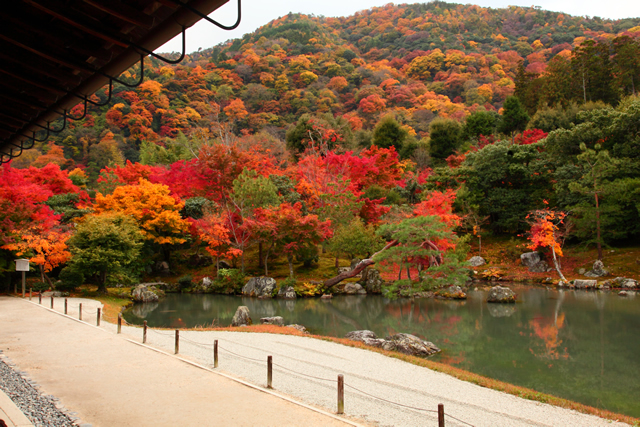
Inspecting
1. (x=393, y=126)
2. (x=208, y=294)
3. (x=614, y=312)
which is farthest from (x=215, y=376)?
(x=393, y=126)

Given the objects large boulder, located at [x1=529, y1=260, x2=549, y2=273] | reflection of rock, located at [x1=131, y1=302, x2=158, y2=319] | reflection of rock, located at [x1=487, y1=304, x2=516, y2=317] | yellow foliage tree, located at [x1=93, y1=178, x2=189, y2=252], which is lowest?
reflection of rock, located at [x1=131, y1=302, x2=158, y2=319]

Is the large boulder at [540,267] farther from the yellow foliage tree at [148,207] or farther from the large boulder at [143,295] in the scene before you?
the large boulder at [143,295]

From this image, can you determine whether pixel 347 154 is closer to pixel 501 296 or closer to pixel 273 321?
pixel 501 296

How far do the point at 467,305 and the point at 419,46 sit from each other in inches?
2831

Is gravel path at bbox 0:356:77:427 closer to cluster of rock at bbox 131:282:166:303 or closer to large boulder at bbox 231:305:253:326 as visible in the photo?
large boulder at bbox 231:305:253:326

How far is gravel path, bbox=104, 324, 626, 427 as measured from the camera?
229 inches

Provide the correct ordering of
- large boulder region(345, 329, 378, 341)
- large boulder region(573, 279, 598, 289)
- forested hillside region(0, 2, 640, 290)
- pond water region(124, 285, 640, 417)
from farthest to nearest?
1. forested hillside region(0, 2, 640, 290)
2. large boulder region(573, 279, 598, 289)
3. large boulder region(345, 329, 378, 341)
4. pond water region(124, 285, 640, 417)

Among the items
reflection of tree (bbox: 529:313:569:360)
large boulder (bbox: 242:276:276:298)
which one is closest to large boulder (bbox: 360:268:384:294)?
large boulder (bbox: 242:276:276:298)

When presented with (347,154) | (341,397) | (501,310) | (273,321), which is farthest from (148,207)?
(341,397)

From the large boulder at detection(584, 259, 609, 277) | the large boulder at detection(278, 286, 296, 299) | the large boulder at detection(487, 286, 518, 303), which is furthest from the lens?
the large boulder at detection(584, 259, 609, 277)

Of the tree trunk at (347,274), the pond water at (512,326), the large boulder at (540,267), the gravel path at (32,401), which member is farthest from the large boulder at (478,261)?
the gravel path at (32,401)

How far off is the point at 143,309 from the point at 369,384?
14.7 metres

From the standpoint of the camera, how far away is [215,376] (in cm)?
697

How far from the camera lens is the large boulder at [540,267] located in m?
24.4
